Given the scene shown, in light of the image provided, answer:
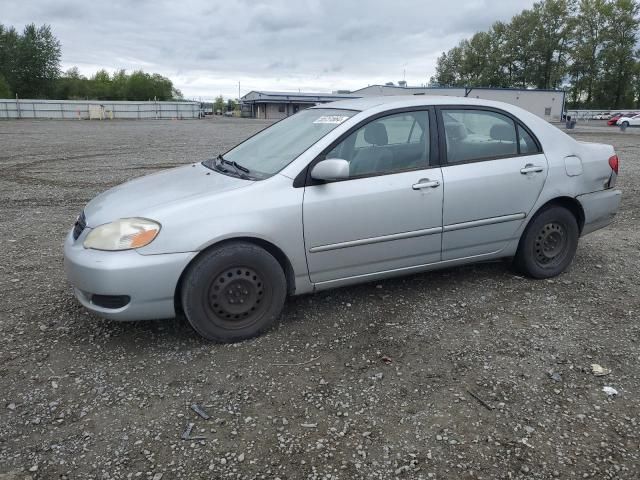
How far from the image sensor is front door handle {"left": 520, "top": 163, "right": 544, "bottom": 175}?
4.31 metres

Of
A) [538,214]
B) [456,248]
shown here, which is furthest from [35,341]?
[538,214]

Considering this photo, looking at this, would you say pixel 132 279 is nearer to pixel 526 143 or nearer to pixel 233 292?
pixel 233 292

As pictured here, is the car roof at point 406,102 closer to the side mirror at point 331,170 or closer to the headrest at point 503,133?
the headrest at point 503,133

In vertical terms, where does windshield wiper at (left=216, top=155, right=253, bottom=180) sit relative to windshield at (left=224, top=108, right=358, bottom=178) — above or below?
below

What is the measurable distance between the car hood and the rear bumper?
10.3 ft

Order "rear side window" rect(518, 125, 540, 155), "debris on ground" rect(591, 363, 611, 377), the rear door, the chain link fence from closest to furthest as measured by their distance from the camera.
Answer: "debris on ground" rect(591, 363, 611, 377) < the rear door < "rear side window" rect(518, 125, 540, 155) < the chain link fence

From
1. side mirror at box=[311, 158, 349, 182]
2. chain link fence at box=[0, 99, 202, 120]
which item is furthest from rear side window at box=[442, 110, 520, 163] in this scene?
chain link fence at box=[0, 99, 202, 120]

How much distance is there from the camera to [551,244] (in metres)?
4.65

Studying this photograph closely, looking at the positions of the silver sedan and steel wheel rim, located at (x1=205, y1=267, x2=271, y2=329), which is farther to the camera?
steel wheel rim, located at (x1=205, y1=267, x2=271, y2=329)

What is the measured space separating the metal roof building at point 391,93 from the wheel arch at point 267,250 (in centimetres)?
2485

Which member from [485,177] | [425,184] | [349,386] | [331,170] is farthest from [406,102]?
[349,386]

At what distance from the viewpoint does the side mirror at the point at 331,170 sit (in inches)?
137

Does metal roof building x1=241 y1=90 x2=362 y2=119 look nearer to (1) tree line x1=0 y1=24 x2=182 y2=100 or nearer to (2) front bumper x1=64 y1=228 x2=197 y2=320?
(1) tree line x1=0 y1=24 x2=182 y2=100

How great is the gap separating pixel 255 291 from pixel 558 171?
113 inches
